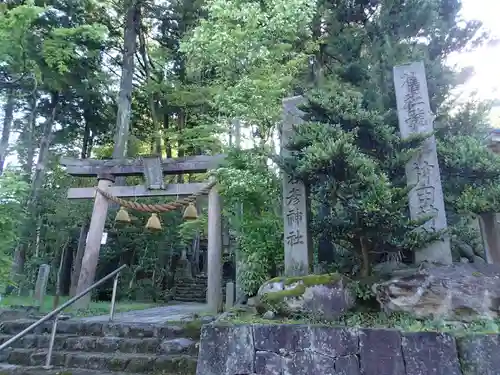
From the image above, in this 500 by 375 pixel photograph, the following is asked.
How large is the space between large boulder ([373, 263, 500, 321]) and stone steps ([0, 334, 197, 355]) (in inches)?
113

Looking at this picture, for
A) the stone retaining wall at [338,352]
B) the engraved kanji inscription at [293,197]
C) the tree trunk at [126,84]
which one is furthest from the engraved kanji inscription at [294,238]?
the tree trunk at [126,84]

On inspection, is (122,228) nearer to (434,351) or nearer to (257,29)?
(257,29)

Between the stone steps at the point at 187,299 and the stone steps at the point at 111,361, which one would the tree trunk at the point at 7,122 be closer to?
the stone steps at the point at 187,299

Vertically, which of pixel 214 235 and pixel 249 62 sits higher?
pixel 249 62

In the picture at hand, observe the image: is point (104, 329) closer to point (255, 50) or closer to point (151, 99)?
point (255, 50)

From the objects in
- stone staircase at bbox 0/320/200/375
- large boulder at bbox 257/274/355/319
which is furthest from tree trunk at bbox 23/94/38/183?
large boulder at bbox 257/274/355/319

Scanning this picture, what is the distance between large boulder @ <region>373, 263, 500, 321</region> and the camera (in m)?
4.21

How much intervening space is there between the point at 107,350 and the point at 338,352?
11.5 ft

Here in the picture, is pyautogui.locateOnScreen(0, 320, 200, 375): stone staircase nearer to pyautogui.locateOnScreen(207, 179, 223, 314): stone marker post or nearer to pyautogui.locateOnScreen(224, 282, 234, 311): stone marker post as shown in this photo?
pyautogui.locateOnScreen(207, 179, 223, 314): stone marker post

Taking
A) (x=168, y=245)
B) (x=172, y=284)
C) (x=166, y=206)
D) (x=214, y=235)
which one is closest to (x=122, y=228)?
(x=168, y=245)

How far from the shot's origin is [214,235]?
8.40 metres

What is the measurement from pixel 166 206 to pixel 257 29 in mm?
4722

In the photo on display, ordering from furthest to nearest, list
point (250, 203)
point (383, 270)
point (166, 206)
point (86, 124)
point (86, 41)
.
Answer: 1. point (86, 124)
2. point (86, 41)
3. point (166, 206)
4. point (250, 203)
5. point (383, 270)

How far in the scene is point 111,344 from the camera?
5535 millimetres
